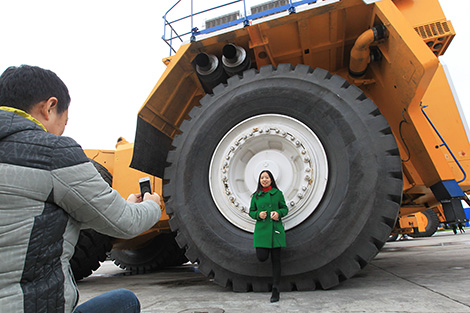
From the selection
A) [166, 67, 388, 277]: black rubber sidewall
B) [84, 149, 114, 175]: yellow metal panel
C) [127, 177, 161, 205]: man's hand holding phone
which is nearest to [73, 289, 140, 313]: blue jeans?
[127, 177, 161, 205]: man's hand holding phone

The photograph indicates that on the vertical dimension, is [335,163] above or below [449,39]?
below

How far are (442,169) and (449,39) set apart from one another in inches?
51.3

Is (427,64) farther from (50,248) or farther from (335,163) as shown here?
(50,248)

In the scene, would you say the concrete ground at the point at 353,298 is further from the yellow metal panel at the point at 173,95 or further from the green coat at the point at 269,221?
the yellow metal panel at the point at 173,95

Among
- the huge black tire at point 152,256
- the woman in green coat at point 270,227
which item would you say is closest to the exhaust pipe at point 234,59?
the woman in green coat at point 270,227

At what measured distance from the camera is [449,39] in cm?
283

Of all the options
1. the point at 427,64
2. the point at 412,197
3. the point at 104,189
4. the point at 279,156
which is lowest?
the point at 104,189

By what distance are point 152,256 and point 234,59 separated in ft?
15.4

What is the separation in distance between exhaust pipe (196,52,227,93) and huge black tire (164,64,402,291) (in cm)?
29

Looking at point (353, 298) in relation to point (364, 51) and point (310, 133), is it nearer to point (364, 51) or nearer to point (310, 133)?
point (310, 133)

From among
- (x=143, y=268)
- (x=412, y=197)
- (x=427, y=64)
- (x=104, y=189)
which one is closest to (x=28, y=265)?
(x=104, y=189)

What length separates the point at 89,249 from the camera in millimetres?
4066

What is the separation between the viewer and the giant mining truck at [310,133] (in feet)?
7.53

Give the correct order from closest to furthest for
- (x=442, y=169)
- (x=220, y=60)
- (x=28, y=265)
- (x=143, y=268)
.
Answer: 1. (x=28, y=265)
2. (x=442, y=169)
3. (x=220, y=60)
4. (x=143, y=268)
